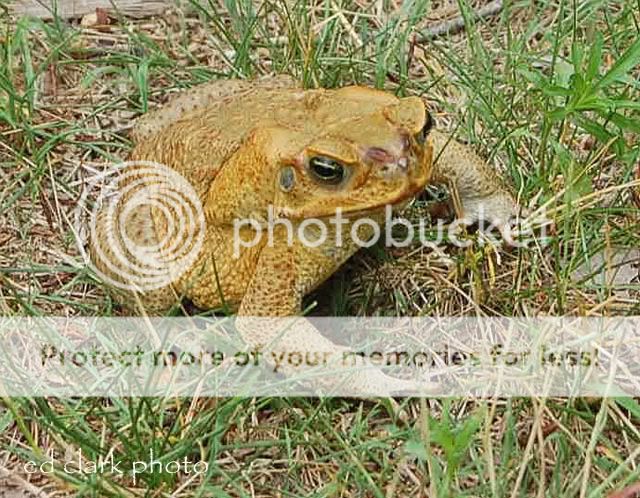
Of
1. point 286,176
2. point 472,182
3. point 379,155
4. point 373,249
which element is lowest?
point 373,249

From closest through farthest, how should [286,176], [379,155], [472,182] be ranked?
[379,155] < [286,176] < [472,182]

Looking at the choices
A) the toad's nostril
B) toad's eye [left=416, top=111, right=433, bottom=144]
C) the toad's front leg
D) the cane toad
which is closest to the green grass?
the toad's front leg

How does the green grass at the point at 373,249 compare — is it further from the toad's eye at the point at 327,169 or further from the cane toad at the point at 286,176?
the toad's eye at the point at 327,169

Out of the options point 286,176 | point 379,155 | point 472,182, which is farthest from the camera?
point 472,182

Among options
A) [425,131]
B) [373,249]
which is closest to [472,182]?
[373,249]

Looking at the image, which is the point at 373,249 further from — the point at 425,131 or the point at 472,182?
the point at 425,131

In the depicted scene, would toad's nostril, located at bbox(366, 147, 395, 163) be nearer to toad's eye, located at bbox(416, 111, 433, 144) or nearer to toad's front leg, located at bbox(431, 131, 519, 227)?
toad's eye, located at bbox(416, 111, 433, 144)

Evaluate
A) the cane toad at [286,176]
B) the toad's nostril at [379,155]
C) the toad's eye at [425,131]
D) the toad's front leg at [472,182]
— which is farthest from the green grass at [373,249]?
the toad's nostril at [379,155]
